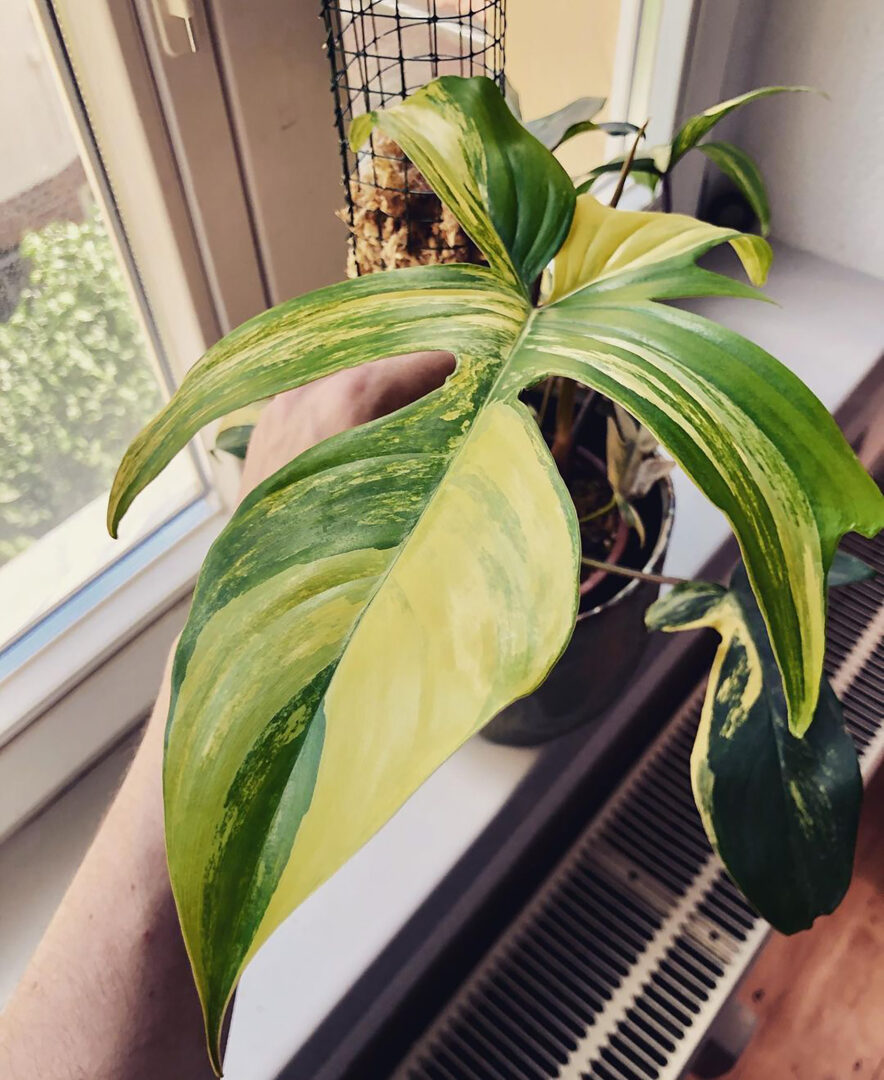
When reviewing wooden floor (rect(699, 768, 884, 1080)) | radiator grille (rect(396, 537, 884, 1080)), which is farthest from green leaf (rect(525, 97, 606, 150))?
wooden floor (rect(699, 768, 884, 1080))

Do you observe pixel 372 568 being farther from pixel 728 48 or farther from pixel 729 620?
pixel 728 48

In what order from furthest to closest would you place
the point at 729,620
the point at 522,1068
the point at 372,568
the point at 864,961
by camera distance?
1. the point at 864,961
2. the point at 522,1068
3. the point at 729,620
4. the point at 372,568

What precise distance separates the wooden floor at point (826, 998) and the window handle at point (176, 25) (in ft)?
3.37

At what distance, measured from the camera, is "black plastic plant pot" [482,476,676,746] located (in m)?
0.55

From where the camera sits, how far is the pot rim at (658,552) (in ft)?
1.77

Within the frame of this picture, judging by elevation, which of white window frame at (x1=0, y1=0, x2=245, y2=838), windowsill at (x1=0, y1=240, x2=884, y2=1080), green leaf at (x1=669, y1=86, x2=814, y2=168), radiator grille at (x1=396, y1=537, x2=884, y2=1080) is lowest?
radiator grille at (x1=396, y1=537, x2=884, y2=1080)

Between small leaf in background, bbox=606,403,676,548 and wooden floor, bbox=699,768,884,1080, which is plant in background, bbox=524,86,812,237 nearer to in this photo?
small leaf in background, bbox=606,403,676,548

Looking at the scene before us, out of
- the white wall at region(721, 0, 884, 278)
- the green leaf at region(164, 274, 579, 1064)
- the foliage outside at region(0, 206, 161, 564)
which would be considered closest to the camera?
the green leaf at region(164, 274, 579, 1064)

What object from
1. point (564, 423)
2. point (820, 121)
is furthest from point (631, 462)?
point (820, 121)

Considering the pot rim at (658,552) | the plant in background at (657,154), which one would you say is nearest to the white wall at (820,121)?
the plant in background at (657,154)

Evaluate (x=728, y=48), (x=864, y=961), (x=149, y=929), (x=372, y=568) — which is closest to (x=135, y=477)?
(x=372, y=568)

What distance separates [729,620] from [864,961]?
2.52 ft

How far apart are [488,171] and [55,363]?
0.44 meters

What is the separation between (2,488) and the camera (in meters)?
0.71
